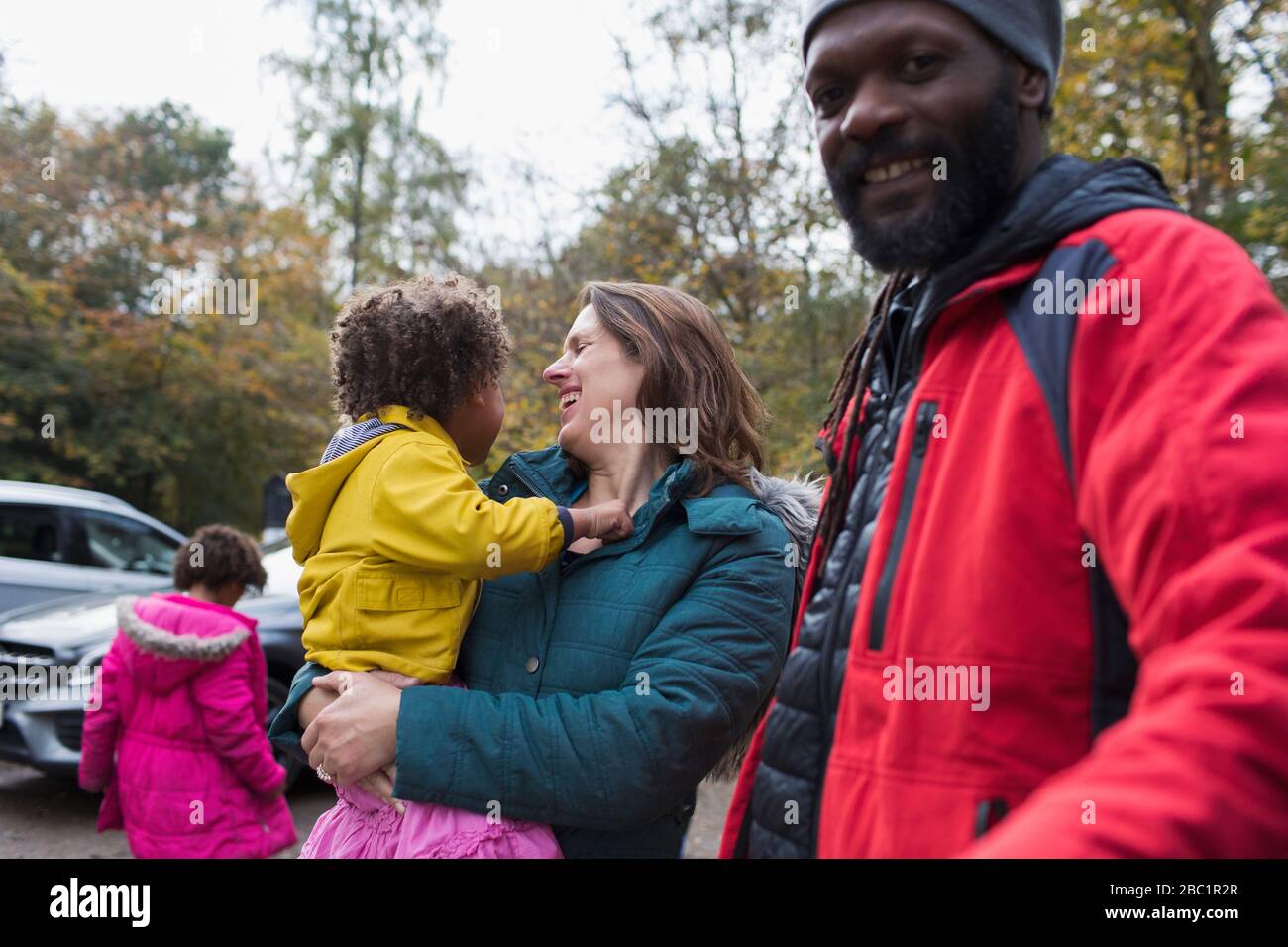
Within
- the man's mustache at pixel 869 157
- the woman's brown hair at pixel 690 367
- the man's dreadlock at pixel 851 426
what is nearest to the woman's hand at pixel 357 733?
the woman's brown hair at pixel 690 367

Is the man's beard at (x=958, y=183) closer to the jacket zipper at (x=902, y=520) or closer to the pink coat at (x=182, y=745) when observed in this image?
the jacket zipper at (x=902, y=520)

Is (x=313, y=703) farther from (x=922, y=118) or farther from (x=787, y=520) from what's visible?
(x=922, y=118)

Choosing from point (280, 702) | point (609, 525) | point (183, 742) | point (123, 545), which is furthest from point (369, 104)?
point (609, 525)

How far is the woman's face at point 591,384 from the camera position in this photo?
7.64 ft

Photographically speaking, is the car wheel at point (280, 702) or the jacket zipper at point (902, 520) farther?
the car wheel at point (280, 702)

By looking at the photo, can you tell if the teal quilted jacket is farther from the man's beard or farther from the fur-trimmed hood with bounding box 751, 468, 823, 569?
the man's beard

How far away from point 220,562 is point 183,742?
87 cm

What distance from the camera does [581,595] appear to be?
2117 mm

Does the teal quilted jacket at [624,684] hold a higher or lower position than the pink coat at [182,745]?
higher

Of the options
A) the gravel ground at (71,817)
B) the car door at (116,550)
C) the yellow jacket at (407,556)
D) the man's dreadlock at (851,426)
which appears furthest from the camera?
the car door at (116,550)

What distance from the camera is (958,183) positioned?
50.9 inches

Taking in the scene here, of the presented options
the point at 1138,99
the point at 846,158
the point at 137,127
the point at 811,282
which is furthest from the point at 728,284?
the point at 137,127

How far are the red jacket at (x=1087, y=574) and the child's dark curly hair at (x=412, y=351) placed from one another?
5.26 feet
